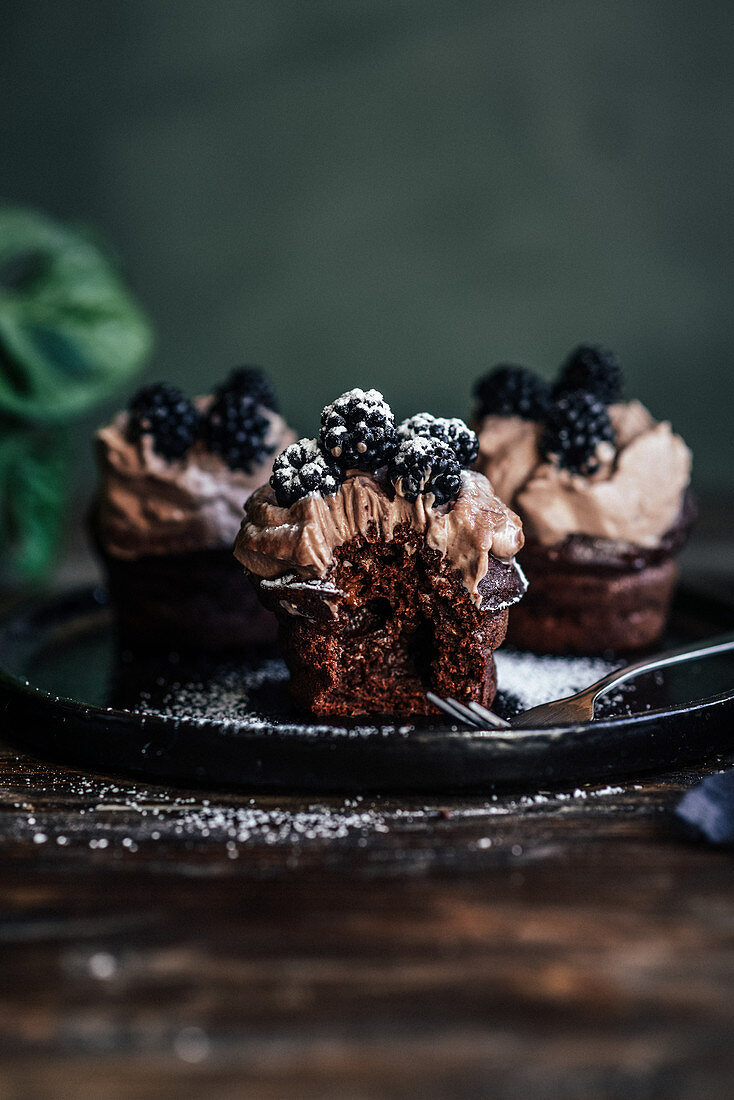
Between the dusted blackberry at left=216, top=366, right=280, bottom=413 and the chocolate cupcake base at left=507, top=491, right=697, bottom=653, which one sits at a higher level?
the dusted blackberry at left=216, top=366, right=280, bottom=413

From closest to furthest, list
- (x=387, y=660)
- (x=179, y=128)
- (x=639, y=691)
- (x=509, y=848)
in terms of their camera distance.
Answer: (x=509, y=848)
(x=387, y=660)
(x=639, y=691)
(x=179, y=128)

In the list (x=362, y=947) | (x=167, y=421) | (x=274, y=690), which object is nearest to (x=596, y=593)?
(x=274, y=690)

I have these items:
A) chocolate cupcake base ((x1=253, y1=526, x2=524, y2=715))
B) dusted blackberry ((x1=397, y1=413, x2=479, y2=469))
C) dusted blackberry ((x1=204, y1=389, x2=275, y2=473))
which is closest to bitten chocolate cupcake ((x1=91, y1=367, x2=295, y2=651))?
dusted blackberry ((x1=204, y1=389, x2=275, y2=473))

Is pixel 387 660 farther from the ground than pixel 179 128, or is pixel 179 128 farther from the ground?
pixel 179 128

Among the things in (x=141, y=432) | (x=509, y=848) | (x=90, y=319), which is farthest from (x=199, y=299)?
(x=509, y=848)

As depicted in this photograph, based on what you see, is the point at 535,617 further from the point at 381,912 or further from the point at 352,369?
the point at 352,369

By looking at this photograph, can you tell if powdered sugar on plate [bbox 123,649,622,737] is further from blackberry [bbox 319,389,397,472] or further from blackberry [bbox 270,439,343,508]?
blackberry [bbox 319,389,397,472]

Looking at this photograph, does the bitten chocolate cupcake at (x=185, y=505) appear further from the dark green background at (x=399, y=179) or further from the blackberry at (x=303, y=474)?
the dark green background at (x=399, y=179)
